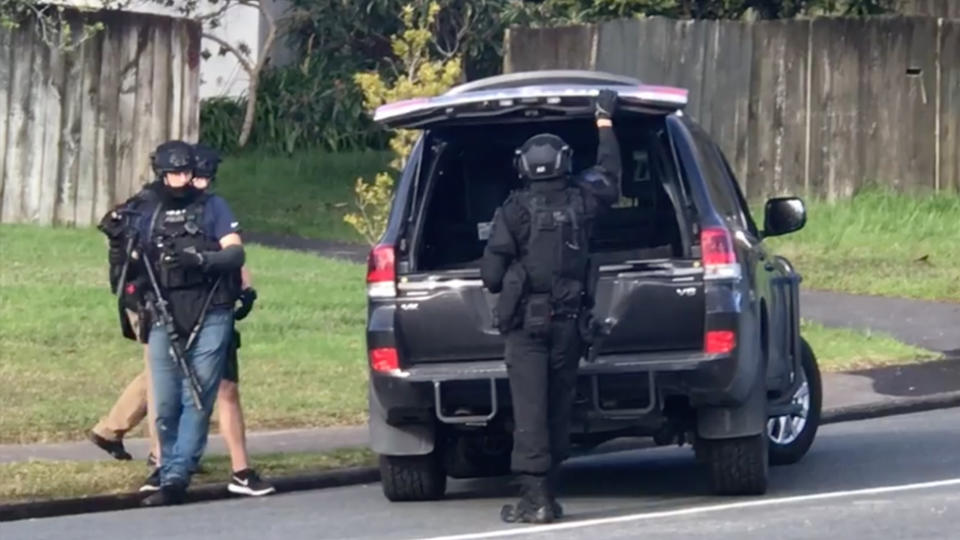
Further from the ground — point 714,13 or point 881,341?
point 714,13

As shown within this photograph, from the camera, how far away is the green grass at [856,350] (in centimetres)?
1460

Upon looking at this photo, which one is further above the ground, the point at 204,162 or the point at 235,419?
the point at 204,162

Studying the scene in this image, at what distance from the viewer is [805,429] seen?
36.1 ft

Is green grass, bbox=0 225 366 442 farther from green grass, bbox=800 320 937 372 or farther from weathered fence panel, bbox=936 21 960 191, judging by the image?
weathered fence panel, bbox=936 21 960 191

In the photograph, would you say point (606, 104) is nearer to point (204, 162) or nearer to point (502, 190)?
point (502, 190)

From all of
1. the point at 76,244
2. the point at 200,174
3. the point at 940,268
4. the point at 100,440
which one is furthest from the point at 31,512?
the point at 940,268

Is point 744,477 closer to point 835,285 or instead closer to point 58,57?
point 835,285

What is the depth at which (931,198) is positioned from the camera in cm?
2111

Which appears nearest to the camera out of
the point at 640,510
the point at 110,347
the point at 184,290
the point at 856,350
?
the point at 640,510

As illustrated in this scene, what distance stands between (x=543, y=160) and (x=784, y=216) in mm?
2152

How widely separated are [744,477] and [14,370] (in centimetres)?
572

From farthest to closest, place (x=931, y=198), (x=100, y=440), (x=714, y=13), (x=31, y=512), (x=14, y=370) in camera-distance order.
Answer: (x=714, y=13) < (x=931, y=198) < (x=14, y=370) < (x=100, y=440) < (x=31, y=512)

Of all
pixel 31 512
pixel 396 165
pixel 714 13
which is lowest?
pixel 31 512

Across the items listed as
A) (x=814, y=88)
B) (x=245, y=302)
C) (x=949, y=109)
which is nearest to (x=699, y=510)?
(x=245, y=302)
